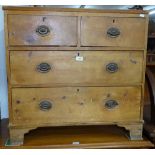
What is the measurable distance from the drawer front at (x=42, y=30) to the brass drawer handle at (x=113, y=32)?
0.17 meters

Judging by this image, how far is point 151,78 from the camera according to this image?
1375 millimetres

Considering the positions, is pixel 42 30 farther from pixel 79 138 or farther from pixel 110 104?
pixel 79 138

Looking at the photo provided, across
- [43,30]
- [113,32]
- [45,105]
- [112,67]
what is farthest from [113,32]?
[45,105]

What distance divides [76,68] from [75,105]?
0.63 ft

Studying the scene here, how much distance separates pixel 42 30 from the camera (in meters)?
1.14

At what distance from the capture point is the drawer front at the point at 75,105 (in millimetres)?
1205

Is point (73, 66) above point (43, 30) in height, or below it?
below

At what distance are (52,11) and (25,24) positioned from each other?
5.6 inches

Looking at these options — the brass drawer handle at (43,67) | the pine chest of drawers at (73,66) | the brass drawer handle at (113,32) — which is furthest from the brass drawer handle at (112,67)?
the brass drawer handle at (43,67)

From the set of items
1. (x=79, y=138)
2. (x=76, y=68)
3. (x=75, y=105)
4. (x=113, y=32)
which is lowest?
(x=79, y=138)

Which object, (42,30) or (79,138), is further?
(79,138)
